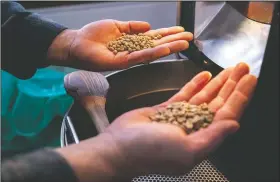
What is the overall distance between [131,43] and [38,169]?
31 cm

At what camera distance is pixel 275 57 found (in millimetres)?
480

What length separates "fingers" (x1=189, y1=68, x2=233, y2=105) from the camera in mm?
520

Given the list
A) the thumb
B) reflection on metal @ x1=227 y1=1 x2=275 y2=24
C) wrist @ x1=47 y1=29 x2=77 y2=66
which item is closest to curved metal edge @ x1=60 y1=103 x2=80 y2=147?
wrist @ x1=47 y1=29 x2=77 y2=66

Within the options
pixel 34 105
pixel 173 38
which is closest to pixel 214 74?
pixel 173 38

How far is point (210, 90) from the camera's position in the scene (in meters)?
0.52

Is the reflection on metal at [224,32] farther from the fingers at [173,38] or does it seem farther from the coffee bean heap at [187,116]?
the coffee bean heap at [187,116]

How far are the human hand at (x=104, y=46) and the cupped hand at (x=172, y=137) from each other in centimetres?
15

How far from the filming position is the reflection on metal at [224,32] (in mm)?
717

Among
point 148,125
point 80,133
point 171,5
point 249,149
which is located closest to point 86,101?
point 80,133

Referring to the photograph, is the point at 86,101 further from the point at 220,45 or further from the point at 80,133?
the point at 220,45

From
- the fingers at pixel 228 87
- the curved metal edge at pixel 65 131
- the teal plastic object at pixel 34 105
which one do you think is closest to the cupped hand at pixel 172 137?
the fingers at pixel 228 87

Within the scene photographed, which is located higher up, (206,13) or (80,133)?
(206,13)

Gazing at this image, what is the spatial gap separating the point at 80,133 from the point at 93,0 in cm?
57

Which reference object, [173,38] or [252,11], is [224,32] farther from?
[173,38]
